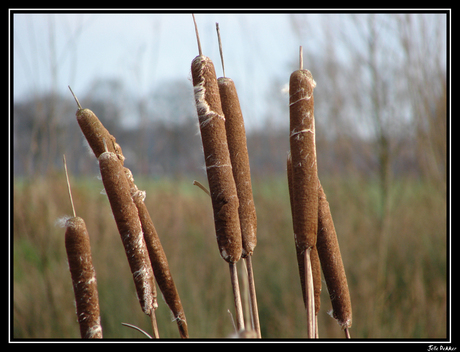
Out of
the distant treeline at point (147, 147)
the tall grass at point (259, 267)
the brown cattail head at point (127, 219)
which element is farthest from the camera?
the tall grass at point (259, 267)

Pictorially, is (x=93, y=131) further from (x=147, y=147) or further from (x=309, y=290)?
(x=147, y=147)

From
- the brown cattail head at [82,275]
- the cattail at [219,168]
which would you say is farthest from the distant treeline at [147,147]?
the brown cattail head at [82,275]

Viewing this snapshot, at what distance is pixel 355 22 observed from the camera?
2.30 m

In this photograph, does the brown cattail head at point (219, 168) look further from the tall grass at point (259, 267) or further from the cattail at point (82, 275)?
the tall grass at point (259, 267)

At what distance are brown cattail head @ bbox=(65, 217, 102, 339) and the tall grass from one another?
1494 mm

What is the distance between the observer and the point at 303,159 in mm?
501

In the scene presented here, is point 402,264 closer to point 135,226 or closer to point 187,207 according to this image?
point 187,207

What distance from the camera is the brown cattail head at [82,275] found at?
1.56ft

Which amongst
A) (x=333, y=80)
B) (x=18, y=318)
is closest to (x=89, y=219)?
(x=18, y=318)

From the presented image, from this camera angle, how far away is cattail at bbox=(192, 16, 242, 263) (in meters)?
0.50

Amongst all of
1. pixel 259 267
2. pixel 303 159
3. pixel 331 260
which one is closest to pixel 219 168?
pixel 303 159

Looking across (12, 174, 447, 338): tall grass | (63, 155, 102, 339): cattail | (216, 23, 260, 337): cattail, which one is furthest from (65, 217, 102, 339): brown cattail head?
(12, 174, 447, 338): tall grass

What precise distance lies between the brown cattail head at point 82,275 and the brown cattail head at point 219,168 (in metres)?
0.18

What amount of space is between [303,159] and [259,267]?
2.48m
